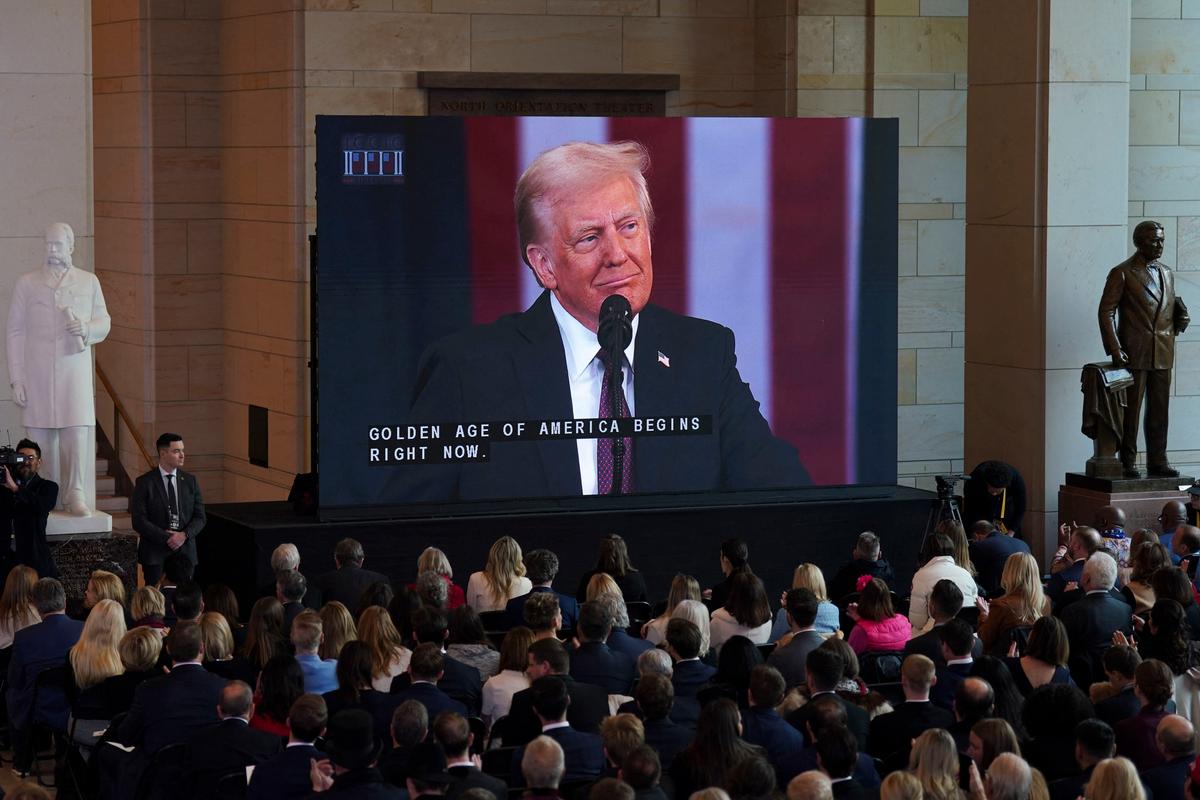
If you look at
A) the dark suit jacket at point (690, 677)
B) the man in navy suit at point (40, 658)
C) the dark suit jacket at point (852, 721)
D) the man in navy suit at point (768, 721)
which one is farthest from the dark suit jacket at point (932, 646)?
the man in navy suit at point (40, 658)

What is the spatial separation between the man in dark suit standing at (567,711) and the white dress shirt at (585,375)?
588 cm

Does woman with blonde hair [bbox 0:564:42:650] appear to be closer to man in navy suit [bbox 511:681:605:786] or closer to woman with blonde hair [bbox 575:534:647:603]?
woman with blonde hair [bbox 575:534:647:603]

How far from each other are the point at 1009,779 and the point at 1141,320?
9098 mm

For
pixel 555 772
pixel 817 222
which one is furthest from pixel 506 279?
pixel 555 772

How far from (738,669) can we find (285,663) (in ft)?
6.85

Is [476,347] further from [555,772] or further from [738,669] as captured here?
[555,772]

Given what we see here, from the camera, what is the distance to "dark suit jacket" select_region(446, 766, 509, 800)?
717 centimetres

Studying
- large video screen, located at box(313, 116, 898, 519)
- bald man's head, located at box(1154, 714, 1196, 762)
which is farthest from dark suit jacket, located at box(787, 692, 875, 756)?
large video screen, located at box(313, 116, 898, 519)

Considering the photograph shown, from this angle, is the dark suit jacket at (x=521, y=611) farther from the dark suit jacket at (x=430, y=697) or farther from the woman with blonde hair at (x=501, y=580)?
the dark suit jacket at (x=430, y=697)

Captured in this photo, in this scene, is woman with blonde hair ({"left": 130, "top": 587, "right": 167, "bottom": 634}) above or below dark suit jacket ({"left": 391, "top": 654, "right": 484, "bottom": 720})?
above

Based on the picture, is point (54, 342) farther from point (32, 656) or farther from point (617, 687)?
point (617, 687)

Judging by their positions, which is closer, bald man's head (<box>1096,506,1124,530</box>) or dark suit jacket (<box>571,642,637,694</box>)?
dark suit jacket (<box>571,642,637,694</box>)

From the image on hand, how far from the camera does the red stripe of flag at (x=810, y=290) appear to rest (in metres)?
15.1

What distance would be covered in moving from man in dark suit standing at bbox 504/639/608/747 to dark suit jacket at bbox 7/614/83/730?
2.67m
